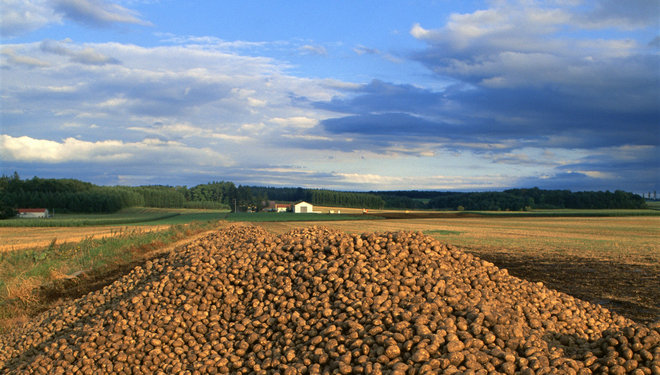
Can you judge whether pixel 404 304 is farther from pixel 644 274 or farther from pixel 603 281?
pixel 644 274

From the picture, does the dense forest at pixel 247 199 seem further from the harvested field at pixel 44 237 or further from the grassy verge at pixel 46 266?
the grassy verge at pixel 46 266

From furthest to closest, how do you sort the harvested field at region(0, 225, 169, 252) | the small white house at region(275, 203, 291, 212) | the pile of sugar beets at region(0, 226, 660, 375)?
1. the small white house at region(275, 203, 291, 212)
2. the harvested field at region(0, 225, 169, 252)
3. the pile of sugar beets at region(0, 226, 660, 375)

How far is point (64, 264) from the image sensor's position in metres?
14.5

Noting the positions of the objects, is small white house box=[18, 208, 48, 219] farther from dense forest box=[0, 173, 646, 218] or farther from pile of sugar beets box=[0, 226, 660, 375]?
pile of sugar beets box=[0, 226, 660, 375]

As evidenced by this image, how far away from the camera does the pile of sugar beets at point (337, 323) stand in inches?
181

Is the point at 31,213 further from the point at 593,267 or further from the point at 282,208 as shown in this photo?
the point at 593,267

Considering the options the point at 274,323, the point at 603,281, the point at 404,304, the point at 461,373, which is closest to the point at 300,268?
the point at 274,323

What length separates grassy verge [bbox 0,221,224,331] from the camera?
10102 millimetres

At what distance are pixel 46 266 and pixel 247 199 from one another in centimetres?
9693

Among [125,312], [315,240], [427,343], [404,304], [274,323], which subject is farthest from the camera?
[315,240]

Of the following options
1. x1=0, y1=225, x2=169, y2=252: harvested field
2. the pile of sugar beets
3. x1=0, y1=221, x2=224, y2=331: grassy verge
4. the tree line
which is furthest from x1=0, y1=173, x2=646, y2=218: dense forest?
the pile of sugar beets

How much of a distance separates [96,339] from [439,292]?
4.84 metres

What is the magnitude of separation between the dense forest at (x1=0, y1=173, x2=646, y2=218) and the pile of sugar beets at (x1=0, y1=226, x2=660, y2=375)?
245 ft

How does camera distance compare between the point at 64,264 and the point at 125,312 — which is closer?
the point at 125,312
